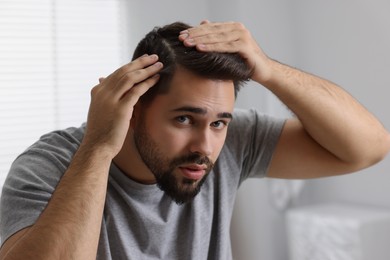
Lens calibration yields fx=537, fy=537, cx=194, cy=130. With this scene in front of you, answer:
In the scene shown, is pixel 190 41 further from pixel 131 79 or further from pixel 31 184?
pixel 31 184

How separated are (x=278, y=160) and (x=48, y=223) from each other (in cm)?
72

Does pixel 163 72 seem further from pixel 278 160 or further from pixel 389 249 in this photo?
pixel 389 249

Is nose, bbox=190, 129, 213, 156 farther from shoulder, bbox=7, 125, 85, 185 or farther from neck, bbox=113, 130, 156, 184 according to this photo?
shoulder, bbox=7, 125, 85, 185

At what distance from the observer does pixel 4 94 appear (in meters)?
2.74

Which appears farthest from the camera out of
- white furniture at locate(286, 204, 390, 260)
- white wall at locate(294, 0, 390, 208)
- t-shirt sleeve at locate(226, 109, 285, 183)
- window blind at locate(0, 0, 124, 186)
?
window blind at locate(0, 0, 124, 186)

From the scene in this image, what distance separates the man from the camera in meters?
1.07

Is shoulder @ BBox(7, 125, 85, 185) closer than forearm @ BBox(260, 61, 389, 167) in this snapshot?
Yes

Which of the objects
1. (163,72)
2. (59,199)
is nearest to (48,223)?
(59,199)

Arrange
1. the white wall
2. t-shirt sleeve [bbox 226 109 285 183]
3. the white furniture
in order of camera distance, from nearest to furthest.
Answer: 1. t-shirt sleeve [bbox 226 109 285 183]
2. the white furniture
3. the white wall

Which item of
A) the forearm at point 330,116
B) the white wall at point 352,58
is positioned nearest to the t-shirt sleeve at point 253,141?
the forearm at point 330,116

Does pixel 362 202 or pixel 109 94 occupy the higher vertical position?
pixel 109 94

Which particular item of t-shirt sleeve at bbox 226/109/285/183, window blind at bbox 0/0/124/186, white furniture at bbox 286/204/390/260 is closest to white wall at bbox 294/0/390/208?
white furniture at bbox 286/204/390/260

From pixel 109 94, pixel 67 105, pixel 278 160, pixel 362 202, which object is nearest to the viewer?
pixel 109 94

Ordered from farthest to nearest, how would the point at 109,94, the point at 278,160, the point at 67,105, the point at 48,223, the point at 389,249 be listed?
1. the point at 67,105
2. the point at 389,249
3. the point at 278,160
4. the point at 109,94
5. the point at 48,223
